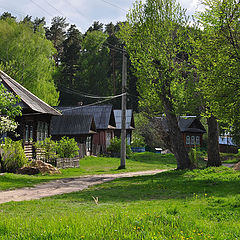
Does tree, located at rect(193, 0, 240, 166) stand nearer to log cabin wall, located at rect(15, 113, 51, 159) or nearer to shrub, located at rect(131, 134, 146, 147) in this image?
log cabin wall, located at rect(15, 113, 51, 159)

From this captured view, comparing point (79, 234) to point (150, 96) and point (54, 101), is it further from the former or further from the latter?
point (54, 101)

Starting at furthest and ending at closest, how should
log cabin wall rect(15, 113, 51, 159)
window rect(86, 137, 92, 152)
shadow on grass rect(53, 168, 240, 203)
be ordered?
window rect(86, 137, 92, 152) < log cabin wall rect(15, 113, 51, 159) < shadow on grass rect(53, 168, 240, 203)

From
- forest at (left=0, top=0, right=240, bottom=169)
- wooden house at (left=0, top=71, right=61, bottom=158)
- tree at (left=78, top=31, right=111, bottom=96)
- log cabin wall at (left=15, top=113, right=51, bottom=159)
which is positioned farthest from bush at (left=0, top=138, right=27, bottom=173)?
tree at (left=78, top=31, right=111, bottom=96)

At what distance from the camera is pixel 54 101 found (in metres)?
46.0

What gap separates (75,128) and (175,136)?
19.7 metres

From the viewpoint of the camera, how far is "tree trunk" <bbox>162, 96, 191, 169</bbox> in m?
21.1

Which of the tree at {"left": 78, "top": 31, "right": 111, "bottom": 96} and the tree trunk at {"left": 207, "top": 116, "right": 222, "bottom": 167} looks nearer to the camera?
the tree trunk at {"left": 207, "top": 116, "right": 222, "bottom": 167}

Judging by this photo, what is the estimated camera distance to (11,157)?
2159cm

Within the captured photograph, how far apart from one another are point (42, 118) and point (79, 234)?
86.0 ft

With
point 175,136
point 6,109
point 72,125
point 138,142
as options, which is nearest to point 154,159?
point 72,125

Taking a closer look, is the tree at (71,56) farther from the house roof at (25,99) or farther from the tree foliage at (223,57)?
the tree foliage at (223,57)

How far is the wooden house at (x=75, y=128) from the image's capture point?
38.9m

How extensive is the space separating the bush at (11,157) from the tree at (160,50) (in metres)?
8.67

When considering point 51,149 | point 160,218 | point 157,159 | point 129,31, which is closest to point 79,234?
point 160,218
